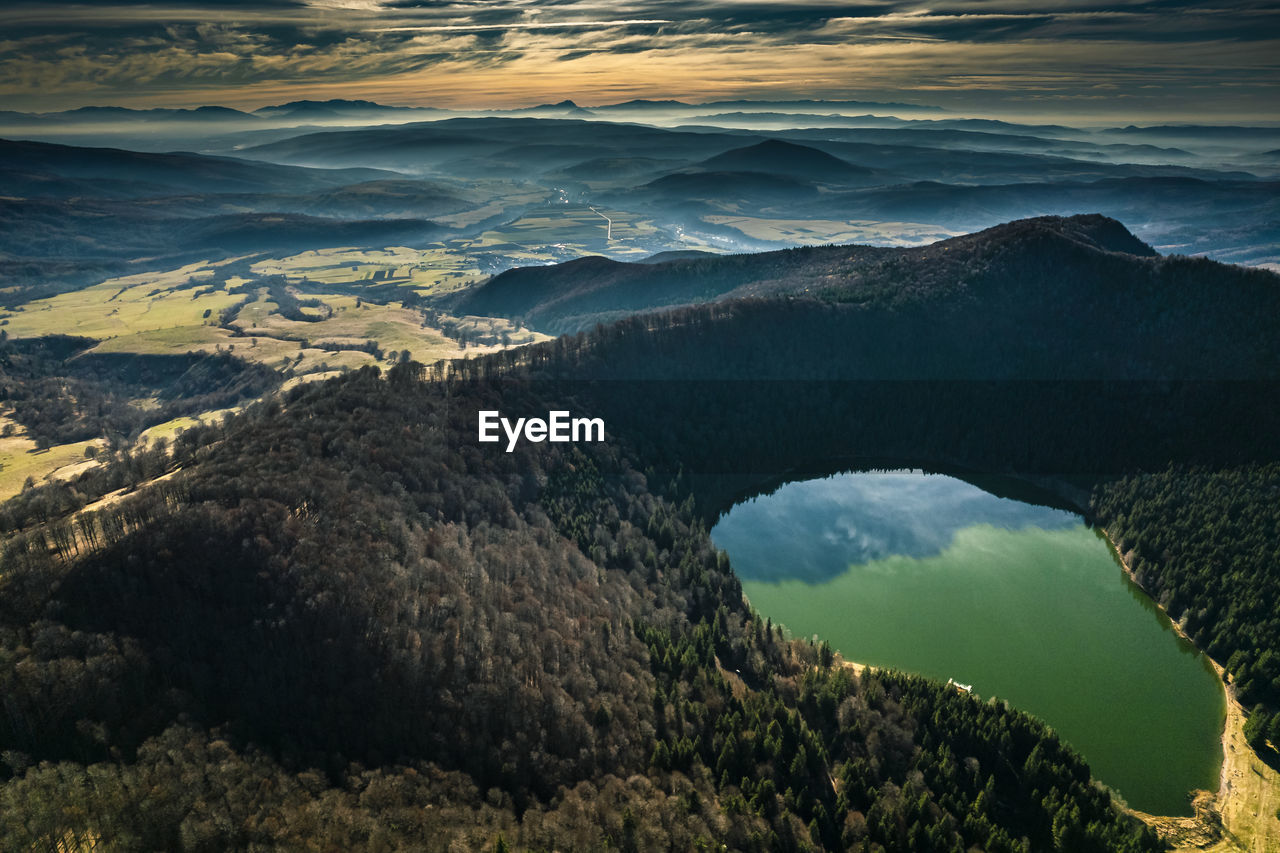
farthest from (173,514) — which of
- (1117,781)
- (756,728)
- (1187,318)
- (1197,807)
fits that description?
(1187,318)

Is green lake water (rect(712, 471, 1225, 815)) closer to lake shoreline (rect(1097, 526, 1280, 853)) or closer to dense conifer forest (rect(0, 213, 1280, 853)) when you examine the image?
lake shoreline (rect(1097, 526, 1280, 853))

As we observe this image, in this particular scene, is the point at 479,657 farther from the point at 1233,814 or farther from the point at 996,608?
the point at 996,608

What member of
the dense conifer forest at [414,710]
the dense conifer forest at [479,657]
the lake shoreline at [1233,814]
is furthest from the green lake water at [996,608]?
the dense conifer forest at [414,710]

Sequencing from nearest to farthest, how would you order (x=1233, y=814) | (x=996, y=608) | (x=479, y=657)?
(x=1233, y=814)
(x=479, y=657)
(x=996, y=608)

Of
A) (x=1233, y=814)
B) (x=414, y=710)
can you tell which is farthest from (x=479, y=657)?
(x=1233, y=814)

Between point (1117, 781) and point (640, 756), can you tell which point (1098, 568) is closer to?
point (1117, 781)

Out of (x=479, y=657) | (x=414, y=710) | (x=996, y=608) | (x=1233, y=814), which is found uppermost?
(x=479, y=657)

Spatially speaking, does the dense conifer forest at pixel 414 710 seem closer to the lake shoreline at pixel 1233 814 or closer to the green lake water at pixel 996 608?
the lake shoreline at pixel 1233 814
